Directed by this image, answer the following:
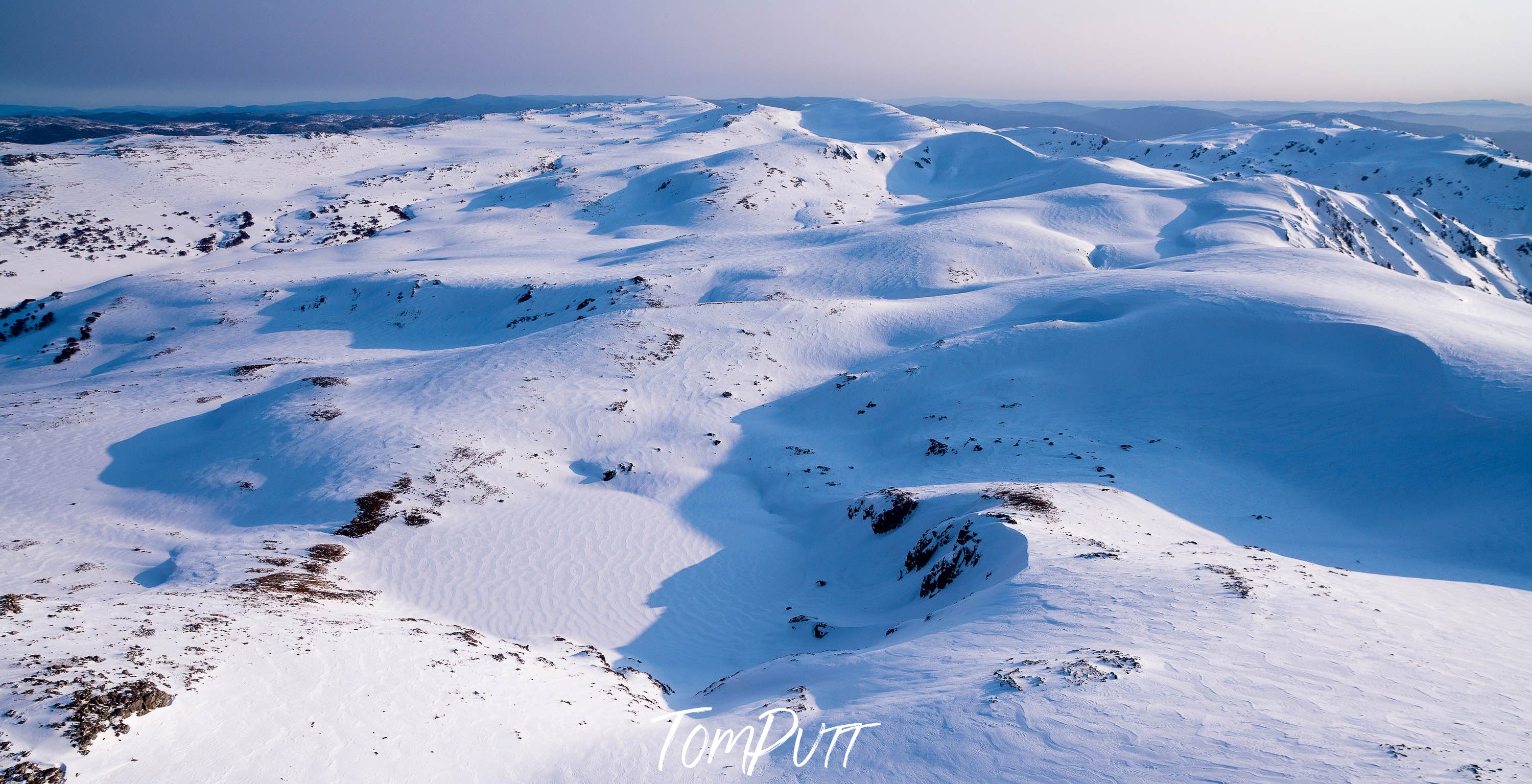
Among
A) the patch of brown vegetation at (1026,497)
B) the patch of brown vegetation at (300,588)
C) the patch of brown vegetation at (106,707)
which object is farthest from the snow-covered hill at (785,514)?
the patch of brown vegetation at (1026,497)

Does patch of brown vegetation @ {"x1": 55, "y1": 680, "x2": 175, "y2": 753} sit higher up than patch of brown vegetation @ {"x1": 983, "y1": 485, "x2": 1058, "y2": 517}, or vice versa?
patch of brown vegetation @ {"x1": 55, "y1": 680, "x2": 175, "y2": 753}

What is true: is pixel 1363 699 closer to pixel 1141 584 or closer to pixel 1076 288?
pixel 1141 584

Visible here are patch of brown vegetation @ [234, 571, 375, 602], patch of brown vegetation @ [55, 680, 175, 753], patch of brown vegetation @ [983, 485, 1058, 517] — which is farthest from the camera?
patch of brown vegetation @ [983, 485, 1058, 517]

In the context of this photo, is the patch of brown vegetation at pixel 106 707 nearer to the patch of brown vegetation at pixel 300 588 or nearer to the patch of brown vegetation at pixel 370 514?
the patch of brown vegetation at pixel 300 588

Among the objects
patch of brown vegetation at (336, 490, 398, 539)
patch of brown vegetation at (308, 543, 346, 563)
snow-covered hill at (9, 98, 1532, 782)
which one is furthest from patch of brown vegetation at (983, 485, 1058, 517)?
patch of brown vegetation at (308, 543, 346, 563)

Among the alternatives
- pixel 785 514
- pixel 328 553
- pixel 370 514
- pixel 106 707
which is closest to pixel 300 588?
pixel 328 553

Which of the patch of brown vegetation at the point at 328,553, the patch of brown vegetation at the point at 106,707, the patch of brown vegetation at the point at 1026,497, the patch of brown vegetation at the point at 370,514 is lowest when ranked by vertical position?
the patch of brown vegetation at the point at 328,553

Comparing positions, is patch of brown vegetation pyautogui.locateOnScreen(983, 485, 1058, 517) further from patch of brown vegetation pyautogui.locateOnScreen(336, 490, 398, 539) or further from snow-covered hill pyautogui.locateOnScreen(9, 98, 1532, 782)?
patch of brown vegetation pyautogui.locateOnScreen(336, 490, 398, 539)

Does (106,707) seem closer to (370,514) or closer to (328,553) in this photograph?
(328,553)

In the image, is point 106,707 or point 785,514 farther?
point 785,514
